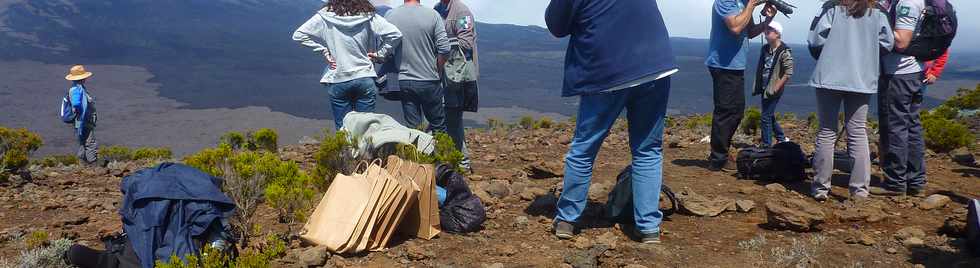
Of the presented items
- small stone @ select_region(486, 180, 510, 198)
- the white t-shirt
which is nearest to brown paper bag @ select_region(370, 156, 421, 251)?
small stone @ select_region(486, 180, 510, 198)

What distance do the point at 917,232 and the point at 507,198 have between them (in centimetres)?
232

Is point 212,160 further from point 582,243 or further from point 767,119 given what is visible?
point 767,119

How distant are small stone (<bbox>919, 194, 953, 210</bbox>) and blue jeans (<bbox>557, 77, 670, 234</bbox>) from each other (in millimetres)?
1924

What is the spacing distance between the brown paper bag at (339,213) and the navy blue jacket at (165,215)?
0.45m

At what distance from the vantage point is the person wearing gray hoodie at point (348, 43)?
503 cm

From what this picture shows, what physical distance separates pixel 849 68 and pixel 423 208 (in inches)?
98.5

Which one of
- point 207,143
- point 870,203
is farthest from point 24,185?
point 207,143

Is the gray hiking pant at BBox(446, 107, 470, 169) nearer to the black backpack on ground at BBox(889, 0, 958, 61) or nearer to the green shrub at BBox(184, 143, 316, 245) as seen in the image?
the green shrub at BBox(184, 143, 316, 245)

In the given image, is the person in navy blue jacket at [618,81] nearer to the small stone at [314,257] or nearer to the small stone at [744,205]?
the small stone at [744,205]

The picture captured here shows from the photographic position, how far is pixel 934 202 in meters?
4.43

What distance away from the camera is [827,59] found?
4215mm

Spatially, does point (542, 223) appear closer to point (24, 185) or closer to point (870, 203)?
point (870, 203)

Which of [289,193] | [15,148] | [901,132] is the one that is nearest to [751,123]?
[901,132]

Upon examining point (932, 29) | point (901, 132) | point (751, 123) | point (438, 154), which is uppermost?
point (932, 29)
